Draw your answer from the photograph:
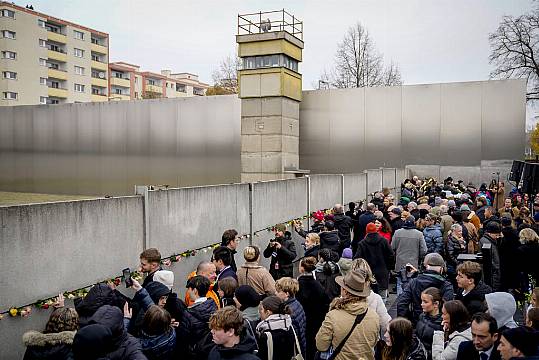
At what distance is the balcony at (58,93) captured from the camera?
65.6 m

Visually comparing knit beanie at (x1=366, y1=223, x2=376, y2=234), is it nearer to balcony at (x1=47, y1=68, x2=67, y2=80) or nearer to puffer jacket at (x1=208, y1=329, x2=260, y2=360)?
puffer jacket at (x1=208, y1=329, x2=260, y2=360)

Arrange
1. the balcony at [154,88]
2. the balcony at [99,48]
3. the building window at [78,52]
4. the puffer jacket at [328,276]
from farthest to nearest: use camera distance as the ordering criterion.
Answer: the balcony at [154,88] → the balcony at [99,48] → the building window at [78,52] → the puffer jacket at [328,276]

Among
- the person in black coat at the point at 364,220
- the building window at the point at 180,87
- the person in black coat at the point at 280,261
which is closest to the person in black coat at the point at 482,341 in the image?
the person in black coat at the point at 280,261

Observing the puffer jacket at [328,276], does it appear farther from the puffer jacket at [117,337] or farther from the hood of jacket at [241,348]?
the puffer jacket at [117,337]

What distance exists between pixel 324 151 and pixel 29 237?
2330 cm

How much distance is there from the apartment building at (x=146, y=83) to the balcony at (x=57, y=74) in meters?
10.0

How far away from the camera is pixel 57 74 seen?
65.9 meters

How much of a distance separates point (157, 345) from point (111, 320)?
67cm

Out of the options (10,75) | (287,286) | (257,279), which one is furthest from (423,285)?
(10,75)

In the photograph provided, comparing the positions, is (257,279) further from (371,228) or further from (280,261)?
(371,228)

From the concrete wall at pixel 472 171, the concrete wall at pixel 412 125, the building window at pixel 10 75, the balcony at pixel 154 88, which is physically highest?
the balcony at pixel 154 88

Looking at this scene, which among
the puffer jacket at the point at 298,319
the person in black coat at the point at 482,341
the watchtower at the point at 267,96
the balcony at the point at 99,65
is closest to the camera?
the person in black coat at the point at 482,341

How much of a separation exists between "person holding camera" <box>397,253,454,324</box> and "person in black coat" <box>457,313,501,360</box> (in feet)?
5.39

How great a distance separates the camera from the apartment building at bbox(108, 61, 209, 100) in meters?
82.3
